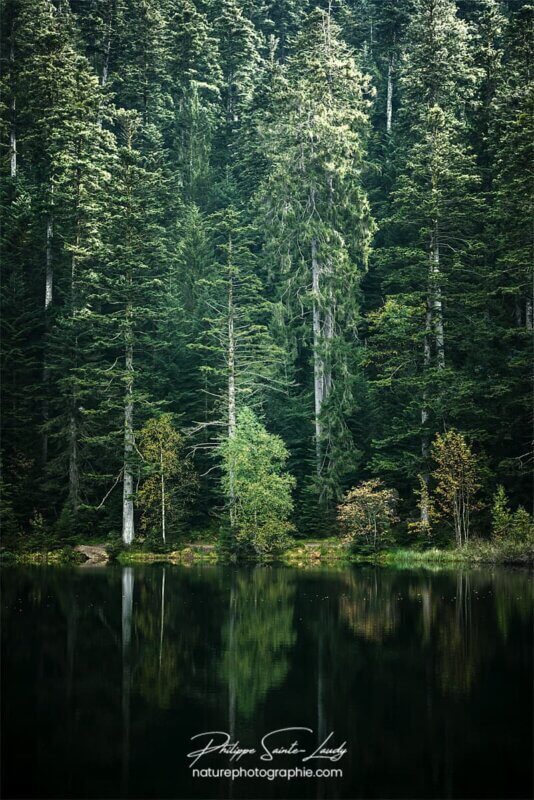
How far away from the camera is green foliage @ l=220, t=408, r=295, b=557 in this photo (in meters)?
41.6

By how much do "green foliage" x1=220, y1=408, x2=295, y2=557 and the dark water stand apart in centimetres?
1678

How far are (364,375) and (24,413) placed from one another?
19.5 m

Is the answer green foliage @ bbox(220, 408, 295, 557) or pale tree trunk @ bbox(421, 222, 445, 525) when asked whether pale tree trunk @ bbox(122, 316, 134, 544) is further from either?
pale tree trunk @ bbox(421, 222, 445, 525)

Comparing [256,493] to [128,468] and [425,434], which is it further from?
[425,434]

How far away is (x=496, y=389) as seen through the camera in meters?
40.1

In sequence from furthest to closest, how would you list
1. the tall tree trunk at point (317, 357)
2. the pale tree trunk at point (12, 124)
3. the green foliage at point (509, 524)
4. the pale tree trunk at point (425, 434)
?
the pale tree trunk at point (12, 124)
the tall tree trunk at point (317, 357)
the pale tree trunk at point (425, 434)
the green foliage at point (509, 524)

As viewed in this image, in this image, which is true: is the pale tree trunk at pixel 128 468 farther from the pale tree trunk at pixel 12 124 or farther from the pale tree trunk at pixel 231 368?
the pale tree trunk at pixel 12 124

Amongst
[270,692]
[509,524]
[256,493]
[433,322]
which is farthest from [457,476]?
[270,692]

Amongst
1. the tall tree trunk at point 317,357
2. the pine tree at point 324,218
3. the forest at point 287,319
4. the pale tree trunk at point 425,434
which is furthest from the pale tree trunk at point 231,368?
the pale tree trunk at point 425,434

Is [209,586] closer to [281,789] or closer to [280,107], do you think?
[281,789]

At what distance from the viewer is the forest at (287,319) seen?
1657 inches

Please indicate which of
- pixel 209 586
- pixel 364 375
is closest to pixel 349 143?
pixel 364 375
